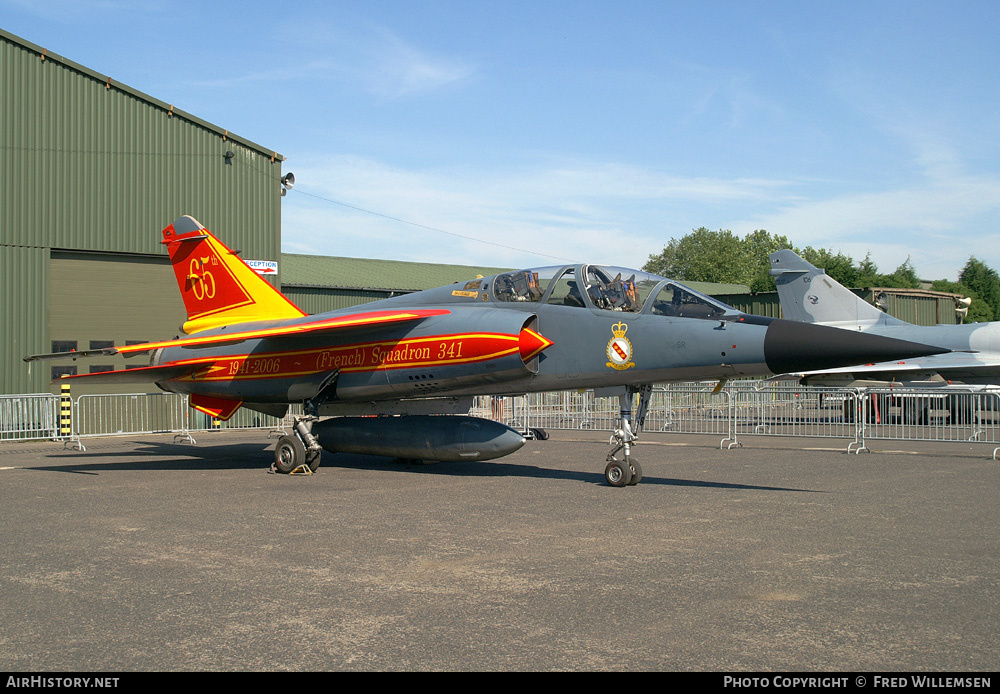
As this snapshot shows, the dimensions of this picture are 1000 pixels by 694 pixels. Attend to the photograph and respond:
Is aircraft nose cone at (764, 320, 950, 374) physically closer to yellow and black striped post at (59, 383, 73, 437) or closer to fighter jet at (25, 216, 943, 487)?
fighter jet at (25, 216, 943, 487)

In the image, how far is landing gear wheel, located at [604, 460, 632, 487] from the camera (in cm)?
962

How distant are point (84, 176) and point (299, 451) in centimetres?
1096

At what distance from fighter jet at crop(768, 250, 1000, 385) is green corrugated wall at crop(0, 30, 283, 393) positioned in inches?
613

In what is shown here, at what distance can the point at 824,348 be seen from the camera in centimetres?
→ 830

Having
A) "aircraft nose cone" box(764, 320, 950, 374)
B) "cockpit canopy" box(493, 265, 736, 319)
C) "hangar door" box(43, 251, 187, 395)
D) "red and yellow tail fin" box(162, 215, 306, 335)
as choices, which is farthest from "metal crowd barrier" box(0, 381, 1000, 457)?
"aircraft nose cone" box(764, 320, 950, 374)

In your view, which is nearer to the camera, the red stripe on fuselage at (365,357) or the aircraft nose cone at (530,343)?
the aircraft nose cone at (530,343)

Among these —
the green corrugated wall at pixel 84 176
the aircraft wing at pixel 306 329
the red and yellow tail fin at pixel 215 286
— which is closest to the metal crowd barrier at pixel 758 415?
the red and yellow tail fin at pixel 215 286

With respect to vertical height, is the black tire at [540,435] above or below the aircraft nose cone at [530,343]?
below

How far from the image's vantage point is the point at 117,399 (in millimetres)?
19391

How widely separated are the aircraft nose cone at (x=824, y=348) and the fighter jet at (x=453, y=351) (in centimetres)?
1

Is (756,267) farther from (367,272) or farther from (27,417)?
(27,417)

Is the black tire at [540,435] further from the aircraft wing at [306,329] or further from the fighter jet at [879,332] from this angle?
the fighter jet at [879,332]

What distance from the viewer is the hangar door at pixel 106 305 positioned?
60.6ft

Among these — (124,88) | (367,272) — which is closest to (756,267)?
(367,272)
